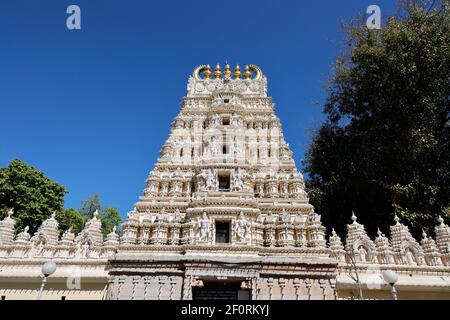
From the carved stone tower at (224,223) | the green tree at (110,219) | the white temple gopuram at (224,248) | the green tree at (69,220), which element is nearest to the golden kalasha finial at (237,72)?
the carved stone tower at (224,223)

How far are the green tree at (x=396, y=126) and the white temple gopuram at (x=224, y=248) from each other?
3.53m

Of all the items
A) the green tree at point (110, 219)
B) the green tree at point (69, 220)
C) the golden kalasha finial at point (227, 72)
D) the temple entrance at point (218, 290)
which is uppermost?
the golden kalasha finial at point (227, 72)

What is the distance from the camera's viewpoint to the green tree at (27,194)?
27969 millimetres

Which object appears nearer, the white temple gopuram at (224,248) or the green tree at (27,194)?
the white temple gopuram at (224,248)

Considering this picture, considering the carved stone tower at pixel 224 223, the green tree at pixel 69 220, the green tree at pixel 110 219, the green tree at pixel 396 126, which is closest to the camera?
the carved stone tower at pixel 224 223

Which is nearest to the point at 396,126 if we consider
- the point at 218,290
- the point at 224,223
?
the point at 224,223

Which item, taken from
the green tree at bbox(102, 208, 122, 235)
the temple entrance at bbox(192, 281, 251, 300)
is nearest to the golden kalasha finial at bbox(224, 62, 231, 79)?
the temple entrance at bbox(192, 281, 251, 300)

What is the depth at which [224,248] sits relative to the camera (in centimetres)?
1614

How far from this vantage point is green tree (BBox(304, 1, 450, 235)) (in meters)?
21.9

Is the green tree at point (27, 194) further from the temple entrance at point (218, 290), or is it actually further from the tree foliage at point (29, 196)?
the temple entrance at point (218, 290)

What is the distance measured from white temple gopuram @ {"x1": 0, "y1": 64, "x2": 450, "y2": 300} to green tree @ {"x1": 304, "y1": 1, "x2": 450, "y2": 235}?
11.6 feet
